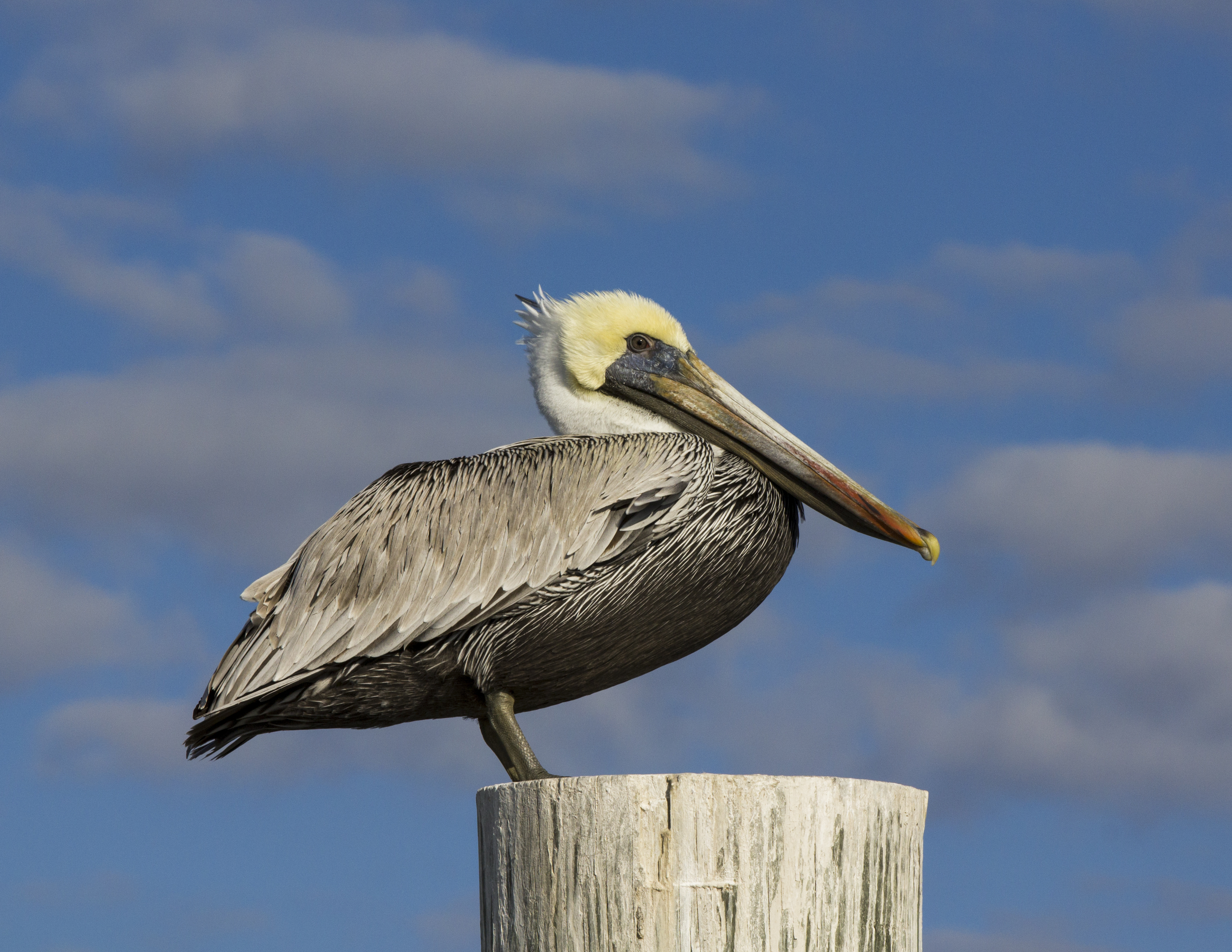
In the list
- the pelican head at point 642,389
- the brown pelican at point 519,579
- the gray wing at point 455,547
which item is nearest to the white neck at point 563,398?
the pelican head at point 642,389

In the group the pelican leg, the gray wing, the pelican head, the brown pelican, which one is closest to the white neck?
the pelican head

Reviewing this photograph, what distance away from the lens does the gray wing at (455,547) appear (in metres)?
5.48

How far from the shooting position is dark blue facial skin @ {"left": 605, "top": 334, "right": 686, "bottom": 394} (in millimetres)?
6449

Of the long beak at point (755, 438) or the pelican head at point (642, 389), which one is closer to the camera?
the long beak at point (755, 438)

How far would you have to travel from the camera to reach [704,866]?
3.84 metres

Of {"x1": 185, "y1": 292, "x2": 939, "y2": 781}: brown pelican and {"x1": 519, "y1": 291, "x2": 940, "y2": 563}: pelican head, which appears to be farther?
{"x1": 519, "y1": 291, "x2": 940, "y2": 563}: pelican head

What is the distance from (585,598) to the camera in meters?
5.43

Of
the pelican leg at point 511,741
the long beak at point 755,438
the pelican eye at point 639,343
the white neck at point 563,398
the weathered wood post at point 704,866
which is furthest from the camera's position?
the pelican eye at point 639,343

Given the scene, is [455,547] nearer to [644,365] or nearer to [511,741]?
[511,741]

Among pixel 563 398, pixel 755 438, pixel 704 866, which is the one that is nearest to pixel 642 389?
pixel 563 398

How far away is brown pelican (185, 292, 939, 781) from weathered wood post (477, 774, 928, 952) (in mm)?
1486

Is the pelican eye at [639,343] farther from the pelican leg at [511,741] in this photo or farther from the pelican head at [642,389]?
the pelican leg at [511,741]

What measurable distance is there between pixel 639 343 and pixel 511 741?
6.51ft

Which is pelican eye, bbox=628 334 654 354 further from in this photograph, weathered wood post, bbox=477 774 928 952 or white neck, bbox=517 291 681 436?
weathered wood post, bbox=477 774 928 952
